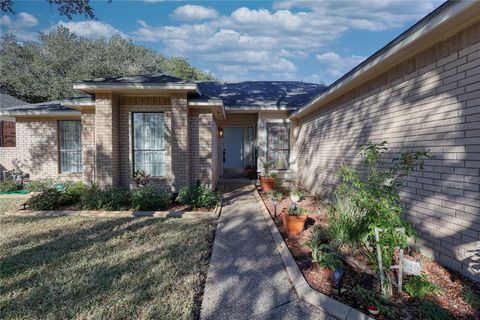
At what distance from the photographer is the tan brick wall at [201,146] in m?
7.73

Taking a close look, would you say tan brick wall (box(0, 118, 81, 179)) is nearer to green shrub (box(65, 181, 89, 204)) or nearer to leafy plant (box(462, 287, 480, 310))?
green shrub (box(65, 181, 89, 204))

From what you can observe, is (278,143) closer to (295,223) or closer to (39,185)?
(295,223)

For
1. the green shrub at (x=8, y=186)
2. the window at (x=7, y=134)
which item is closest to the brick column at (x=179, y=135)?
the green shrub at (x=8, y=186)

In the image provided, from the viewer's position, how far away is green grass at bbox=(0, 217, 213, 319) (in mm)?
2629

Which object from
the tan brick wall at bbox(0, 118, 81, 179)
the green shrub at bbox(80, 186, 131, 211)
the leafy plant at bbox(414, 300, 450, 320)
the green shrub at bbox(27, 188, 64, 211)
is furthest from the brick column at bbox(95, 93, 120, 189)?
the leafy plant at bbox(414, 300, 450, 320)

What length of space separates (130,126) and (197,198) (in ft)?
9.38

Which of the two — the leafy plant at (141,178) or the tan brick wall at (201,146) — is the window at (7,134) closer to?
the leafy plant at (141,178)

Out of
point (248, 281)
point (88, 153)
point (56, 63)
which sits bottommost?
point (248, 281)

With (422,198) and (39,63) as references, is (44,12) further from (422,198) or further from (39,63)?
(39,63)

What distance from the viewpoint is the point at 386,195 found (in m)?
2.72

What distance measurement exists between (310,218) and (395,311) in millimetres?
3009

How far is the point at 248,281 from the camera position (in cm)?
320

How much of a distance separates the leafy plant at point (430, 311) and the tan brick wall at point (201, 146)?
6011 mm

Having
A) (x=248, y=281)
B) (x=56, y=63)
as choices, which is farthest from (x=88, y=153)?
(x=56, y=63)
